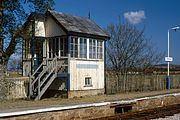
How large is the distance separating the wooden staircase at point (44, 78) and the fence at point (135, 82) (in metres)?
4.81

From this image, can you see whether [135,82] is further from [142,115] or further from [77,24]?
[142,115]

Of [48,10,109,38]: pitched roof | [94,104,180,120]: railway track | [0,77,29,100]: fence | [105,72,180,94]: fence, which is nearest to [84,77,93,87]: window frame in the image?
[105,72,180,94]: fence

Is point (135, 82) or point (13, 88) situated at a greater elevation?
point (135, 82)

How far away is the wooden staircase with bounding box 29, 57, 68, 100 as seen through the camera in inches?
843

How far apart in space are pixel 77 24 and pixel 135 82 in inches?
311

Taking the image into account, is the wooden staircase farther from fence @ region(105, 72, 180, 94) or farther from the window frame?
fence @ region(105, 72, 180, 94)

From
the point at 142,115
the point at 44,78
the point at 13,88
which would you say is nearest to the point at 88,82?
the point at 44,78

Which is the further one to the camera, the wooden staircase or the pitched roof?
the pitched roof

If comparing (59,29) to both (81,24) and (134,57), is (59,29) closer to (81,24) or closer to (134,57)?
(81,24)

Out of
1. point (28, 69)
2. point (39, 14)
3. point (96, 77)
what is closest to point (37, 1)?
point (39, 14)

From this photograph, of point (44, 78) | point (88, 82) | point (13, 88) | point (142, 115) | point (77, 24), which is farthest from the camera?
point (77, 24)

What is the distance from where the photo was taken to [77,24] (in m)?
24.2

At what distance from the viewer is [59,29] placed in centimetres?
Answer: 2319

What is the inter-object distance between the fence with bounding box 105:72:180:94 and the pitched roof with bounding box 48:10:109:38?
3.61 meters
